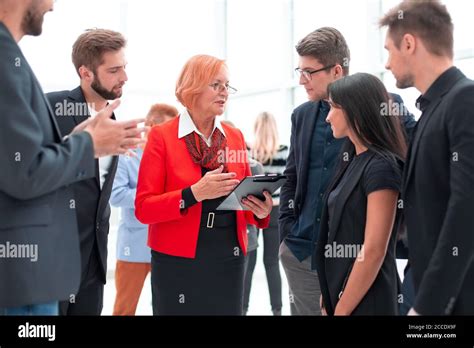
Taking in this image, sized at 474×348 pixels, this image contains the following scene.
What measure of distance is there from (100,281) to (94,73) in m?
0.89

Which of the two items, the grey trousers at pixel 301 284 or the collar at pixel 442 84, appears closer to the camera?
the collar at pixel 442 84

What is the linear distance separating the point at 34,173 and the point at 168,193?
90cm

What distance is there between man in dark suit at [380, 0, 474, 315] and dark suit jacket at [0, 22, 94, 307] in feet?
3.24

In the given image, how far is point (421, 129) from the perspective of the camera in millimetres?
1697

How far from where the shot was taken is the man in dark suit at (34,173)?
151 centimetres

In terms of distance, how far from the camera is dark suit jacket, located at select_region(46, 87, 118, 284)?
227 centimetres

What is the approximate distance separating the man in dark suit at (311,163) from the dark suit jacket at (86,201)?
31.3 inches

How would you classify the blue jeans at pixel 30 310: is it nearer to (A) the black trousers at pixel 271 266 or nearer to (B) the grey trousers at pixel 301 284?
(B) the grey trousers at pixel 301 284

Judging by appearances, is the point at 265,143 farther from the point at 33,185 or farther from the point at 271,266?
the point at 33,185

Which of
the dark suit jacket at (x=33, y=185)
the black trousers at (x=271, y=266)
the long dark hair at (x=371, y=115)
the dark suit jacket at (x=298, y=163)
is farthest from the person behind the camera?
the black trousers at (x=271, y=266)

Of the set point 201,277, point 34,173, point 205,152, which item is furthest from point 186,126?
point 34,173

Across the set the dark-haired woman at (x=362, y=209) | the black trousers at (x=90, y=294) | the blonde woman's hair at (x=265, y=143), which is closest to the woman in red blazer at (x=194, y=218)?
the black trousers at (x=90, y=294)
